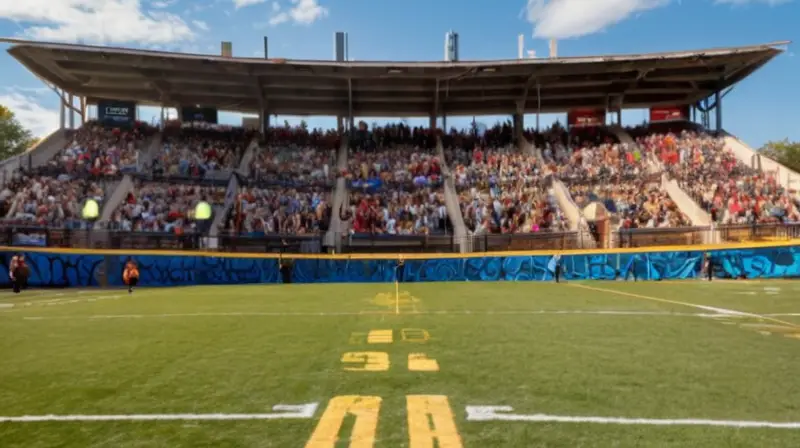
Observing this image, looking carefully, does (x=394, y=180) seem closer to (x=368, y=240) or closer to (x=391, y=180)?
(x=391, y=180)

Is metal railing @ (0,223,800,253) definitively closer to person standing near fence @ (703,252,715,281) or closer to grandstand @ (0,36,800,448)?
grandstand @ (0,36,800,448)

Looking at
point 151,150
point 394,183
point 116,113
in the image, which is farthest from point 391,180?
point 116,113

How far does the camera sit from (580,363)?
6.85 m

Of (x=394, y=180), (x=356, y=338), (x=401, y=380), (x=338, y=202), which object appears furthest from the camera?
(x=394, y=180)

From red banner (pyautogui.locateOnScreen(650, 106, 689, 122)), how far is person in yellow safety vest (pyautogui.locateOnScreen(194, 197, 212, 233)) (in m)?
34.7

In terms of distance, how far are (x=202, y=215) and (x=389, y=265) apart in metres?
11.5

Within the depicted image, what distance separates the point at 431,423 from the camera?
4.54 m

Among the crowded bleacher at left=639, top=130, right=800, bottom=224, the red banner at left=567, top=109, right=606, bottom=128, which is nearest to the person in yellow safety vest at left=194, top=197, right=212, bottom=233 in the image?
the crowded bleacher at left=639, top=130, right=800, bottom=224

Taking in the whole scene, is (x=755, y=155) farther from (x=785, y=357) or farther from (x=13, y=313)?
(x=13, y=313)

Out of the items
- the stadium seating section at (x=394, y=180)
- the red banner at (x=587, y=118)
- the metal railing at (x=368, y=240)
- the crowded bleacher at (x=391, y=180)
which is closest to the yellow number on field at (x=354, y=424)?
the metal railing at (x=368, y=240)

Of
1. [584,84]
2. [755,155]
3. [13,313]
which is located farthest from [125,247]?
[755,155]

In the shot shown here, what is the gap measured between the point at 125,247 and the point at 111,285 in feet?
7.08

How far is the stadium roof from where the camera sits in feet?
123

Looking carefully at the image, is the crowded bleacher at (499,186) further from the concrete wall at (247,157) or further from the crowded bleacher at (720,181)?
the concrete wall at (247,157)
